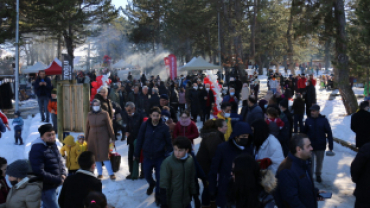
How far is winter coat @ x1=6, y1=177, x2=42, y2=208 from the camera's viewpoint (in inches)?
143

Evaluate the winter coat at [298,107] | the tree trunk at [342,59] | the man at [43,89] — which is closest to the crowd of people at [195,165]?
the winter coat at [298,107]

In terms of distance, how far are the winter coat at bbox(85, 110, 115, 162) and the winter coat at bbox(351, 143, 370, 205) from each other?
432cm

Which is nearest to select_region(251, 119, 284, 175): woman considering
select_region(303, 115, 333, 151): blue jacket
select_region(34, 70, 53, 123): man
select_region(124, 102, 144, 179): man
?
select_region(303, 115, 333, 151): blue jacket

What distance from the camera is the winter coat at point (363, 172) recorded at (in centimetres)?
399

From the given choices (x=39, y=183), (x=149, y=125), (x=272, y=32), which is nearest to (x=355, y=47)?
(x=149, y=125)

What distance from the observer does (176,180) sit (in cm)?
452

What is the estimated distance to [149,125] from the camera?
5.98m

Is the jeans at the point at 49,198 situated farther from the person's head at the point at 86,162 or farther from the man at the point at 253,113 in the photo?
the man at the point at 253,113

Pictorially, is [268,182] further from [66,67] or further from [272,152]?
[66,67]

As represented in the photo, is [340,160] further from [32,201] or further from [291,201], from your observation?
[32,201]

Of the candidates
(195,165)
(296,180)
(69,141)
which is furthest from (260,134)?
(69,141)

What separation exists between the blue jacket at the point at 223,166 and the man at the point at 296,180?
941 millimetres

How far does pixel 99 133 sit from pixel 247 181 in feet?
13.5

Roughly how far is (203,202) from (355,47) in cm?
963
